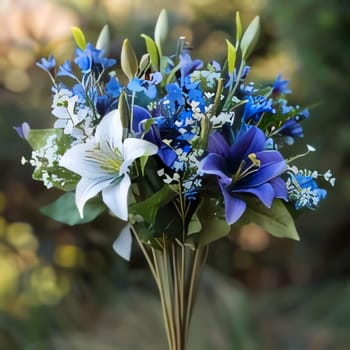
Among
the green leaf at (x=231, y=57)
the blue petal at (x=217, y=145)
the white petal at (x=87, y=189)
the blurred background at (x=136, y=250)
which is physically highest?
the blurred background at (x=136, y=250)

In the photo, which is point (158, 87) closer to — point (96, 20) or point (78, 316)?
point (78, 316)

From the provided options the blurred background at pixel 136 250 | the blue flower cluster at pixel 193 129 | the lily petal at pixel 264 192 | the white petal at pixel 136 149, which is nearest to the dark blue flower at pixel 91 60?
the blue flower cluster at pixel 193 129

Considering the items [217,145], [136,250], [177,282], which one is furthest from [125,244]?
[136,250]

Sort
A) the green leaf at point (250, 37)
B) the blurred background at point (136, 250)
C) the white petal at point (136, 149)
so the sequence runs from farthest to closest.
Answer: the blurred background at point (136, 250) → the green leaf at point (250, 37) → the white petal at point (136, 149)

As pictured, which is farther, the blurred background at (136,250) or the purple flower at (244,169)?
the blurred background at (136,250)

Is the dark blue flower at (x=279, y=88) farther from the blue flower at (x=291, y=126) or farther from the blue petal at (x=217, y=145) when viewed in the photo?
the blue petal at (x=217, y=145)

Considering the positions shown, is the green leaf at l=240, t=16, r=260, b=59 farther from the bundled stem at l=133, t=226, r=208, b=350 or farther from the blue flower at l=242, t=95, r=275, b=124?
the bundled stem at l=133, t=226, r=208, b=350

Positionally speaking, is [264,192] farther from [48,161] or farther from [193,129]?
[48,161]

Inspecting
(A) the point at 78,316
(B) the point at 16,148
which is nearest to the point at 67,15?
(B) the point at 16,148
